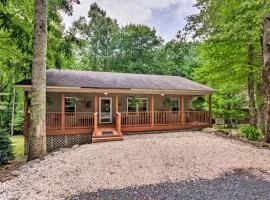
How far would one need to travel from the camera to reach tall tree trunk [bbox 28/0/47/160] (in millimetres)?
9750

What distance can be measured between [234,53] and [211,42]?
1874 mm

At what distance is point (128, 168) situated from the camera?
7.68 metres

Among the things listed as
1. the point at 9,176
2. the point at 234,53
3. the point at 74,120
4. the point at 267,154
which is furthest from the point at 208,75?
the point at 9,176

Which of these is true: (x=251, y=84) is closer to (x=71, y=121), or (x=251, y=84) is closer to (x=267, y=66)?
(x=267, y=66)

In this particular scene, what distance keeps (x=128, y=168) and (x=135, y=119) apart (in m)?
6.98

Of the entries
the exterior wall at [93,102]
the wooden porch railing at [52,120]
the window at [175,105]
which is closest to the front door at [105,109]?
the exterior wall at [93,102]

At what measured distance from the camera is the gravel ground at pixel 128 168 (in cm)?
647

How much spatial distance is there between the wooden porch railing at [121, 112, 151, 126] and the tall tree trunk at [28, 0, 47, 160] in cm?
543

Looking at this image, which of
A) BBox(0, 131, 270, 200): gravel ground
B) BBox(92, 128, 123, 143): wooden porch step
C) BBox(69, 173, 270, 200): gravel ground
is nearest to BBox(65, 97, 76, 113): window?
BBox(92, 128, 123, 143): wooden porch step

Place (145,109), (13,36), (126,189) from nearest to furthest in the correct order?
(126,189)
(13,36)
(145,109)

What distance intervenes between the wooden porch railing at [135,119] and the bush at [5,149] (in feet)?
20.2

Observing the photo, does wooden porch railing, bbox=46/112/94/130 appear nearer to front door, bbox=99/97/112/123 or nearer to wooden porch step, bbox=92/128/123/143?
wooden porch step, bbox=92/128/123/143

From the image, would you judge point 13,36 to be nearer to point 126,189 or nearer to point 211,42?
point 126,189

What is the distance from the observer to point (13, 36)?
11875 millimetres
